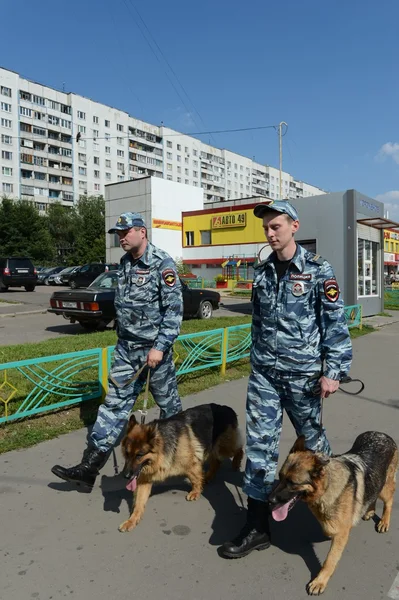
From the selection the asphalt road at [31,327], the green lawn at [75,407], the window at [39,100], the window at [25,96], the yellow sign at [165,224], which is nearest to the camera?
the green lawn at [75,407]

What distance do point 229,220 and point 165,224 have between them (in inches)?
232

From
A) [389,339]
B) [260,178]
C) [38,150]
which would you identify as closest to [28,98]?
[38,150]

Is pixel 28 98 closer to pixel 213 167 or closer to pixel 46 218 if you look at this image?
pixel 46 218

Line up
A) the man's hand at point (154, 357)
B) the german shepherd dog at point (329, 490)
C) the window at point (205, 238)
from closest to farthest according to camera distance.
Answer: the german shepherd dog at point (329, 490) < the man's hand at point (154, 357) < the window at point (205, 238)

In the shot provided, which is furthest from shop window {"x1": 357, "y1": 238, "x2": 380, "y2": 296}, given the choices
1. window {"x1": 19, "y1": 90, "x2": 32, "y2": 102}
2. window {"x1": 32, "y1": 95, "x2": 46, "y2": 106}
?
window {"x1": 32, "y1": 95, "x2": 46, "y2": 106}

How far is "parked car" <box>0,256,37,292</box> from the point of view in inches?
930

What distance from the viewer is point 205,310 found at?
13297mm

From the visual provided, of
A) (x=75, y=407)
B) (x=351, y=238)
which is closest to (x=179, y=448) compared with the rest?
(x=75, y=407)

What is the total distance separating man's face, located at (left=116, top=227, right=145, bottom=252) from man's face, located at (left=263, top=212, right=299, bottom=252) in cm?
110

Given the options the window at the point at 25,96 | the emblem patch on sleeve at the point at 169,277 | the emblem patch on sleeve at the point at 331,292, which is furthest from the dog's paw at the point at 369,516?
the window at the point at 25,96

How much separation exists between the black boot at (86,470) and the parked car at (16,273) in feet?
73.7

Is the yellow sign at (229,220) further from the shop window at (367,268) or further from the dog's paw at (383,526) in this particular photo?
the dog's paw at (383,526)

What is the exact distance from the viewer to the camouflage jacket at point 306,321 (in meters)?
2.51

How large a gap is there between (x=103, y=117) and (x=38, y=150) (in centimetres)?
1347
